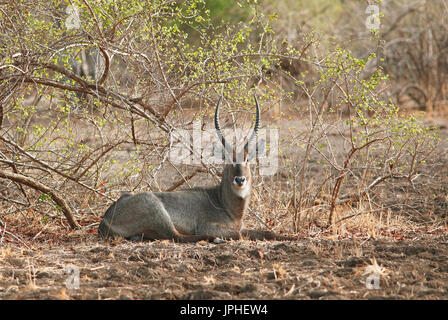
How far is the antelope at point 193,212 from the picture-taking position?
24.1 ft

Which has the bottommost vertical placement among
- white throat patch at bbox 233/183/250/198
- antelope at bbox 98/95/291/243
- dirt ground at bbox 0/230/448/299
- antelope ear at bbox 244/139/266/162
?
dirt ground at bbox 0/230/448/299

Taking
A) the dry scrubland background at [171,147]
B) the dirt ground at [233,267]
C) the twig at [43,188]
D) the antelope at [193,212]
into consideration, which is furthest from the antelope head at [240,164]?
the twig at [43,188]

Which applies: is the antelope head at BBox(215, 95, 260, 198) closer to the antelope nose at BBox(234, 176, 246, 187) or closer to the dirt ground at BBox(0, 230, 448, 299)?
the antelope nose at BBox(234, 176, 246, 187)

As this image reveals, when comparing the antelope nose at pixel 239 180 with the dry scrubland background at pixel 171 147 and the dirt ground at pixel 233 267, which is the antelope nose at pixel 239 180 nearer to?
the dry scrubland background at pixel 171 147

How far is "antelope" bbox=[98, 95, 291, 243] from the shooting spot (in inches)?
289

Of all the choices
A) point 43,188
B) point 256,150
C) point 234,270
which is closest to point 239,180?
point 256,150

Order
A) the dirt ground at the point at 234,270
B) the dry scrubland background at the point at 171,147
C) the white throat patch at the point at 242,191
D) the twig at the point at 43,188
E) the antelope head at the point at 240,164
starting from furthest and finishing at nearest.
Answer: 1. the white throat patch at the point at 242,191
2. the antelope head at the point at 240,164
3. the twig at the point at 43,188
4. the dry scrubland background at the point at 171,147
5. the dirt ground at the point at 234,270

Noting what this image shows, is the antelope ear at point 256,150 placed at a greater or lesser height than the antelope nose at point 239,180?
greater

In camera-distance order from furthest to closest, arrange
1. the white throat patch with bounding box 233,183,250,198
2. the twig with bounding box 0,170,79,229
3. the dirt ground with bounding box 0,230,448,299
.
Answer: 1. the white throat patch with bounding box 233,183,250,198
2. the twig with bounding box 0,170,79,229
3. the dirt ground with bounding box 0,230,448,299

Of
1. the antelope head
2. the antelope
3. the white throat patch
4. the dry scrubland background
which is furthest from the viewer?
the white throat patch

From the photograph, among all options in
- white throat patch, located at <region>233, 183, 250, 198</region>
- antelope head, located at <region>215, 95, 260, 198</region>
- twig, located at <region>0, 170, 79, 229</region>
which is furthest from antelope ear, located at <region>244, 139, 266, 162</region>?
twig, located at <region>0, 170, 79, 229</region>

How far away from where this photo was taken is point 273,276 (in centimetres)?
532
